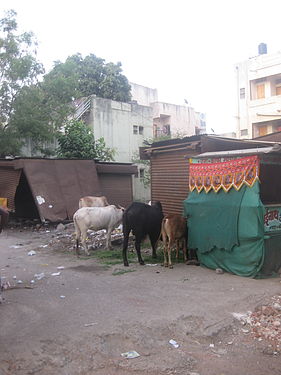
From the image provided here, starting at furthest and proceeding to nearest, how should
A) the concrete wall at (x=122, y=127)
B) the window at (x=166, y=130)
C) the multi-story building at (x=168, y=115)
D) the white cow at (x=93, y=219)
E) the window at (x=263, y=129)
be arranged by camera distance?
1. the multi-story building at (x=168, y=115)
2. the window at (x=166, y=130)
3. the window at (x=263, y=129)
4. the concrete wall at (x=122, y=127)
5. the white cow at (x=93, y=219)

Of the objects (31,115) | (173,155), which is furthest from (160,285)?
(31,115)

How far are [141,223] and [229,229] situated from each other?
7.06 feet

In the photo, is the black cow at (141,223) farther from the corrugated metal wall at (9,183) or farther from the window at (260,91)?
the window at (260,91)

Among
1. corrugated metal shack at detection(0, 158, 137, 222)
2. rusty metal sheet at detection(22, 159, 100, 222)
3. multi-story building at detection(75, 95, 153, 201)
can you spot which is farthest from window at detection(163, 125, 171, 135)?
rusty metal sheet at detection(22, 159, 100, 222)

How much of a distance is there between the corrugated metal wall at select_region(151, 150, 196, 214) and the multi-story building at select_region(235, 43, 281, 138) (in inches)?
686

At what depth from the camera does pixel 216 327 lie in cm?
490

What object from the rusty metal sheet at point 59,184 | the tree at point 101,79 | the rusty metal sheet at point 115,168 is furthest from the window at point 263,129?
the rusty metal sheet at point 59,184

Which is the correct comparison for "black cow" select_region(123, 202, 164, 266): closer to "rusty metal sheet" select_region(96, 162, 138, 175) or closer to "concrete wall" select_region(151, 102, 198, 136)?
"rusty metal sheet" select_region(96, 162, 138, 175)

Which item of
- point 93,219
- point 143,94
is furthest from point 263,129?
point 93,219

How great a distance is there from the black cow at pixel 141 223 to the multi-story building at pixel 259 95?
1930 cm

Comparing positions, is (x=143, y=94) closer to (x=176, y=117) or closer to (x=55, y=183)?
(x=176, y=117)

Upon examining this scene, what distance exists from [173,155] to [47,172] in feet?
19.7

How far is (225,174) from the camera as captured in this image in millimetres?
7527

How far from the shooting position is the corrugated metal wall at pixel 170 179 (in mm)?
9844
